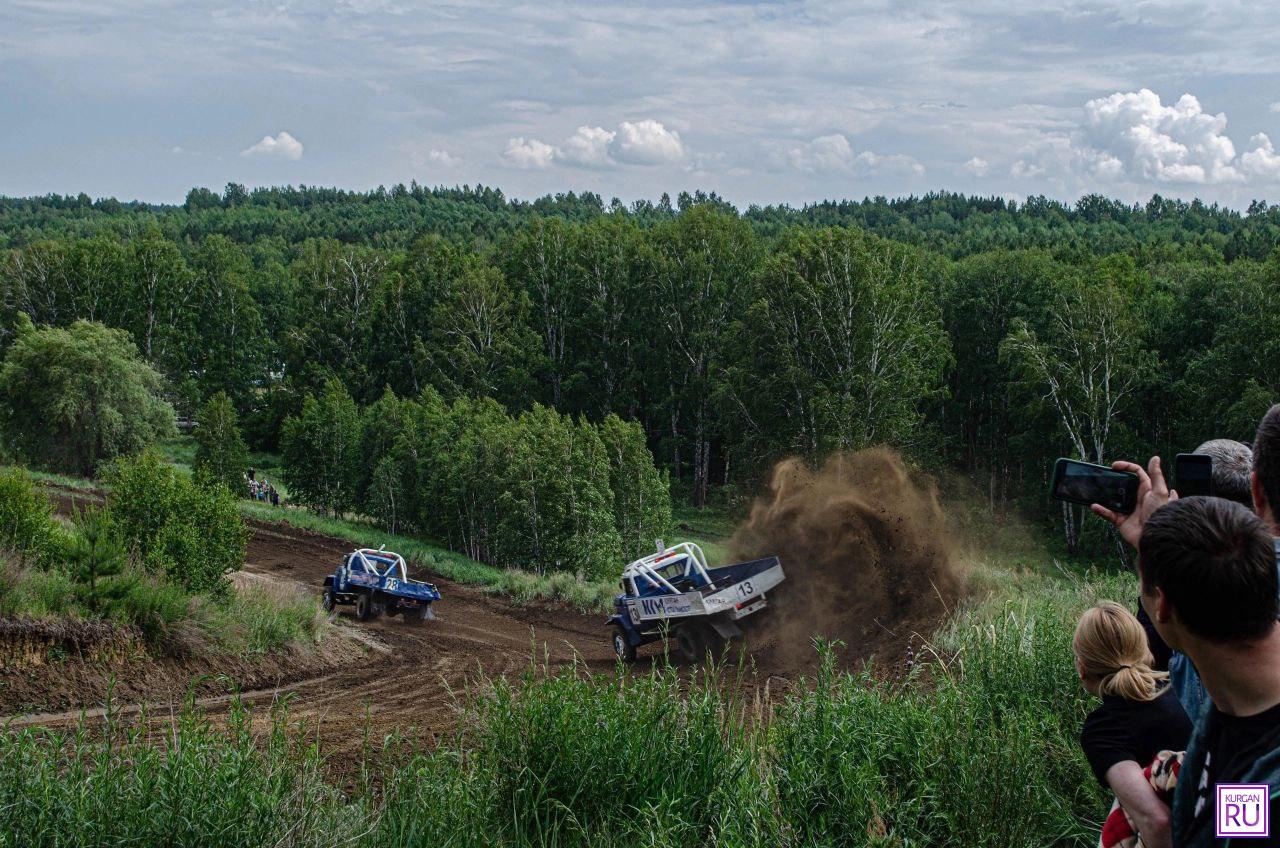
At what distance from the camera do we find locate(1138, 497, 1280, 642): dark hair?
103 inches

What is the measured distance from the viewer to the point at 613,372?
204ft

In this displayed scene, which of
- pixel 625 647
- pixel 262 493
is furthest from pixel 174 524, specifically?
pixel 262 493

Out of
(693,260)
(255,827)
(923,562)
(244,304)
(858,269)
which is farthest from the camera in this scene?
(244,304)

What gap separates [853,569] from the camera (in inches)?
772

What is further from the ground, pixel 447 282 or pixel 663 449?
pixel 447 282

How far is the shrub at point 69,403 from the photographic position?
163ft

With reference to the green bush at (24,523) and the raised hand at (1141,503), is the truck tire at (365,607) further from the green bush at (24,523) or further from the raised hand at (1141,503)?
the raised hand at (1141,503)

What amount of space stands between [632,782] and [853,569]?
14073 mm

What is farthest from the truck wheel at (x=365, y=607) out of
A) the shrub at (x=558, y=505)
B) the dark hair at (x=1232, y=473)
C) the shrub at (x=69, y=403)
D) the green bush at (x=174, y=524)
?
the shrub at (x=69, y=403)

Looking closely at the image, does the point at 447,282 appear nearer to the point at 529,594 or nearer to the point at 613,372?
the point at 613,372

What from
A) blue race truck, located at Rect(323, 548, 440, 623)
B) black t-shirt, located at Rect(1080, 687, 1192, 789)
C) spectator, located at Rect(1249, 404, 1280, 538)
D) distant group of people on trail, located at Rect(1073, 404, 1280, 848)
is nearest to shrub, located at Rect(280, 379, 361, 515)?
blue race truck, located at Rect(323, 548, 440, 623)

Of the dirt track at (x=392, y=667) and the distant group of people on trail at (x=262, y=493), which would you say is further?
the distant group of people on trail at (x=262, y=493)

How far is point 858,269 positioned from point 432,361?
26318mm

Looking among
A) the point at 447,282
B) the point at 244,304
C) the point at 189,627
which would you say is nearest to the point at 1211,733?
the point at 189,627
